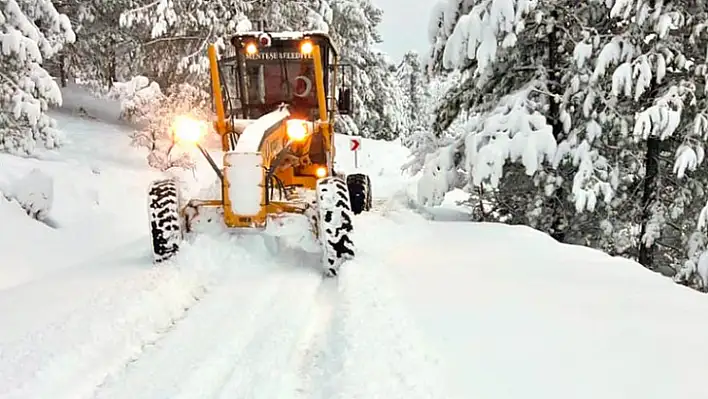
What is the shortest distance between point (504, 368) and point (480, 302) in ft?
4.62

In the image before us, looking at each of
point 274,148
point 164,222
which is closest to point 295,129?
point 274,148

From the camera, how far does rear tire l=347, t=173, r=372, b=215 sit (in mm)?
10641

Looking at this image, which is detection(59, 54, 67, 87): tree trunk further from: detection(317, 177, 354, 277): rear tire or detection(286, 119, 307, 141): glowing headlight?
detection(317, 177, 354, 277): rear tire

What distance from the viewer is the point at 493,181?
30.9 feet

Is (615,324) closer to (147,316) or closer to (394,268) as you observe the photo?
(394,268)

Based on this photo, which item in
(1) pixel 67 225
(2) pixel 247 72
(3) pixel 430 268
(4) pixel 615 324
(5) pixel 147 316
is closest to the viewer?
(4) pixel 615 324

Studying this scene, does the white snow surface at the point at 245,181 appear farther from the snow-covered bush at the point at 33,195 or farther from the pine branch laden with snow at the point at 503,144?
the pine branch laden with snow at the point at 503,144

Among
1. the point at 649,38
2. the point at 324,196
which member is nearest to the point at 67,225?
the point at 324,196

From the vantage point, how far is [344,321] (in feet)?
15.0

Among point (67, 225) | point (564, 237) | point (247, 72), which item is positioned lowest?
point (564, 237)

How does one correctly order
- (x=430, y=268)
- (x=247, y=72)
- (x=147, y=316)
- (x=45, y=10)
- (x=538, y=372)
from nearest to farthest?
(x=538, y=372) < (x=147, y=316) < (x=430, y=268) < (x=247, y=72) < (x=45, y=10)

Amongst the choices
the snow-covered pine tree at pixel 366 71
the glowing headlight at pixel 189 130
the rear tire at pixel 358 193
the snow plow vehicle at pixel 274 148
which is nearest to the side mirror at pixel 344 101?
the snow plow vehicle at pixel 274 148

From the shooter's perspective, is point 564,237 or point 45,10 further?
point 45,10

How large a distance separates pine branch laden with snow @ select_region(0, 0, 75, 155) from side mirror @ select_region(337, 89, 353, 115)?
4.81 m
